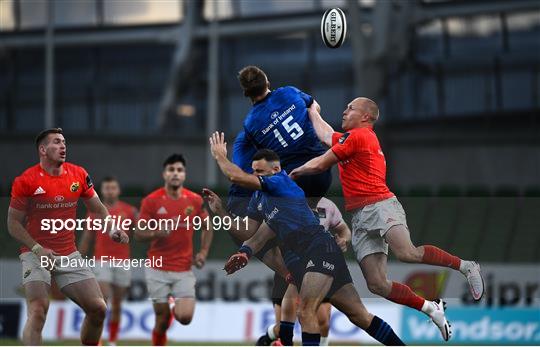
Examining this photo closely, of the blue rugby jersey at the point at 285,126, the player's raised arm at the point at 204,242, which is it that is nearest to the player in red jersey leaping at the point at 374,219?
the blue rugby jersey at the point at 285,126

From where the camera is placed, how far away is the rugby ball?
11.1 m

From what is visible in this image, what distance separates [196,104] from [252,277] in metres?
9.51

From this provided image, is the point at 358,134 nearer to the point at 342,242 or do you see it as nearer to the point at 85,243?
the point at 342,242

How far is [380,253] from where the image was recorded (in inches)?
428

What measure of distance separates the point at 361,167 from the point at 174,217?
2.37 meters

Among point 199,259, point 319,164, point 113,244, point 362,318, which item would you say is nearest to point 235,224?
point 319,164

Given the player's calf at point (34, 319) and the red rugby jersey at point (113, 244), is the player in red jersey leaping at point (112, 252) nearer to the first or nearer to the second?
the red rugby jersey at point (113, 244)

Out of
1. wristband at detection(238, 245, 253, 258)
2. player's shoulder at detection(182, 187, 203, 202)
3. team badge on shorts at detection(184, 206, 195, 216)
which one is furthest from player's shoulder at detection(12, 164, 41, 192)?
player's shoulder at detection(182, 187, 203, 202)

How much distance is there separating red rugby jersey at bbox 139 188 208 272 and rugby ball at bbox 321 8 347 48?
2.06 metres

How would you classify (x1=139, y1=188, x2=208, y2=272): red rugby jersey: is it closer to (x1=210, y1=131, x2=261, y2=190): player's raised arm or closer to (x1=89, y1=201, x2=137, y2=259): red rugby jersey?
(x1=89, y1=201, x2=137, y2=259): red rugby jersey

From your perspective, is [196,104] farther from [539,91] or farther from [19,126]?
[539,91]

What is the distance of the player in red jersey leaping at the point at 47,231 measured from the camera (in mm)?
10875

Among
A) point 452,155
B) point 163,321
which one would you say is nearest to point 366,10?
point 452,155

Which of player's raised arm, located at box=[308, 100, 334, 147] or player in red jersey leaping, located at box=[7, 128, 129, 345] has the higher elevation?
player's raised arm, located at box=[308, 100, 334, 147]
